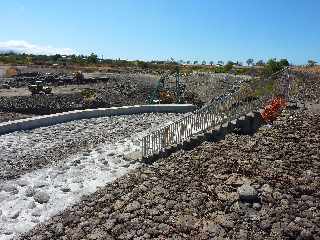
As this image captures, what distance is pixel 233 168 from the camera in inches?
562

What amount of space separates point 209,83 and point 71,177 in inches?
1278

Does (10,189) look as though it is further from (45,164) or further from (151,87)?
(151,87)

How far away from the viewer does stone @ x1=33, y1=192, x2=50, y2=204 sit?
44.3 ft

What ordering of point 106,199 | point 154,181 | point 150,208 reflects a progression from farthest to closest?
point 154,181 < point 106,199 < point 150,208

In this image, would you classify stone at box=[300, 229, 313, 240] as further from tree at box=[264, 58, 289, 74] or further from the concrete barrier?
tree at box=[264, 58, 289, 74]

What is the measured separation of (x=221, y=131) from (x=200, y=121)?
3.20ft

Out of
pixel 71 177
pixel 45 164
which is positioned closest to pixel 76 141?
pixel 45 164

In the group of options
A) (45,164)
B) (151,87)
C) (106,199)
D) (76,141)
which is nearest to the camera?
(106,199)

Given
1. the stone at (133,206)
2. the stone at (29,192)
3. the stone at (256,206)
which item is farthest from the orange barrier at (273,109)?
the stone at (29,192)

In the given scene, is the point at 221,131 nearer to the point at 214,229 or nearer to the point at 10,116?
the point at 214,229

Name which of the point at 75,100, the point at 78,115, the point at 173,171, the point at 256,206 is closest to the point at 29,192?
the point at 173,171

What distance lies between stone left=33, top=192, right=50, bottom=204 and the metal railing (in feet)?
14.0

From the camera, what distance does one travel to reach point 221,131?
17.3m

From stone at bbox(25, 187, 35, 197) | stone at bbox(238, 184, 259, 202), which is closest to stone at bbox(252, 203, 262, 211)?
stone at bbox(238, 184, 259, 202)
